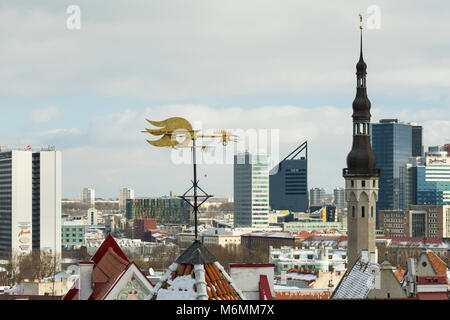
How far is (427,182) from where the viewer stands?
183 m

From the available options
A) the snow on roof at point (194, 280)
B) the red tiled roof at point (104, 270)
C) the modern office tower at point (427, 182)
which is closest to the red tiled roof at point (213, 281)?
the snow on roof at point (194, 280)

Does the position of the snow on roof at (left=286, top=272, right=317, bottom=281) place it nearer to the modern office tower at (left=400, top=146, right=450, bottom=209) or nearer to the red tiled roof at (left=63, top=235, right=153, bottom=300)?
the red tiled roof at (left=63, top=235, right=153, bottom=300)

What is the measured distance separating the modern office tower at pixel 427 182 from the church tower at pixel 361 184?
404 feet

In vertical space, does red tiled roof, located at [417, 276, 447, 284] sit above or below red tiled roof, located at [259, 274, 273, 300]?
below

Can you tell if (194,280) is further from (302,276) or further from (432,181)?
(432,181)

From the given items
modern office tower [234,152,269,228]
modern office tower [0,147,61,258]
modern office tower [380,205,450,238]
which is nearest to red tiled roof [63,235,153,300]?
modern office tower [0,147,61,258]

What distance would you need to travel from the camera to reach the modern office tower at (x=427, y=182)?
181 m

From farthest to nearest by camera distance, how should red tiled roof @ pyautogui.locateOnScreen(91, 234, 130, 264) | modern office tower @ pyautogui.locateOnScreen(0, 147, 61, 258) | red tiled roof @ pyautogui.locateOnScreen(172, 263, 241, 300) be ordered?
modern office tower @ pyautogui.locateOnScreen(0, 147, 61, 258) < red tiled roof @ pyautogui.locateOnScreen(91, 234, 130, 264) < red tiled roof @ pyautogui.locateOnScreen(172, 263, 241, 300)

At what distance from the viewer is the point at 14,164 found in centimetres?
13838

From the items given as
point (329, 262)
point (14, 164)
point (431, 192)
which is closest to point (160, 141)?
point (329, 262)

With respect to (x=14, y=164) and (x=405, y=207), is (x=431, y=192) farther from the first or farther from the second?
(x=14, y=164)

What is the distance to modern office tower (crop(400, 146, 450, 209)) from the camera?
7141 inches

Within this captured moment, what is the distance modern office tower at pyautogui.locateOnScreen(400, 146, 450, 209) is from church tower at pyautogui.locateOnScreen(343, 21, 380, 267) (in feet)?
404

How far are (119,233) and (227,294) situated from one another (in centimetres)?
18859
